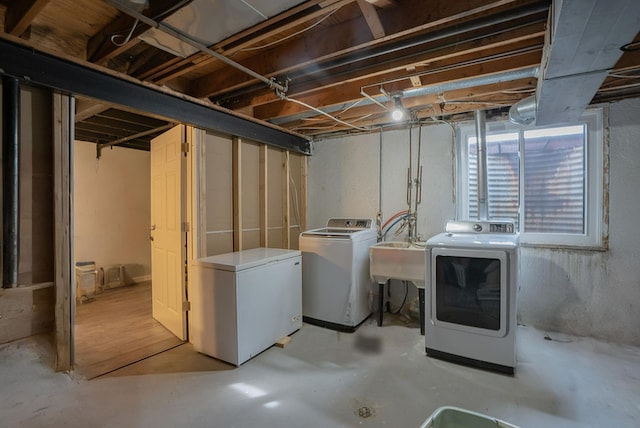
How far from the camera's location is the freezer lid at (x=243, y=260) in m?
2.43

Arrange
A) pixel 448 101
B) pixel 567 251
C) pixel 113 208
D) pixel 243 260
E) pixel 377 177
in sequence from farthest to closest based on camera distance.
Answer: pixel 113 208, pixel 377 177, pixel 567 251, pixel 448 101, pixel 243 260

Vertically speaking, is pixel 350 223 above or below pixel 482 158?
below

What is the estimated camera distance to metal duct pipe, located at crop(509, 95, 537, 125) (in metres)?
2.39

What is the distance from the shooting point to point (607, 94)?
2707mm

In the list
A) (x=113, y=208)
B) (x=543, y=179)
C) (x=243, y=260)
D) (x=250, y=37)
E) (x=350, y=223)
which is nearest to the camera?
(x=250, y=37)

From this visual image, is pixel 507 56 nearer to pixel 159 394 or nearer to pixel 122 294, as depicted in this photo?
pixel 159 394

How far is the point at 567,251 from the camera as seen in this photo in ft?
9.64

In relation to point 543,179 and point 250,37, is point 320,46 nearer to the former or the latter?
point 250,37

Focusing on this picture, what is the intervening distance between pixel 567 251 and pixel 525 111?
149 cm

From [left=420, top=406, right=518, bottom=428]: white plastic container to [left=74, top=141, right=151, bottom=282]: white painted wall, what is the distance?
526 centimetres

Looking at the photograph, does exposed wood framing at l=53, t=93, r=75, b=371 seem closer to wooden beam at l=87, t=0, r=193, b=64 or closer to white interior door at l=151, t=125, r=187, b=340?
wooden beam at l=87, t=0, r=193, b=64

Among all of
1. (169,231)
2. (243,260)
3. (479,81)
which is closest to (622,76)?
(479,81)

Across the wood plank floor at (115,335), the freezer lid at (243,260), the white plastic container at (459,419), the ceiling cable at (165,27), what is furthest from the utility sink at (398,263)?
the ceiling cable at (165,27)

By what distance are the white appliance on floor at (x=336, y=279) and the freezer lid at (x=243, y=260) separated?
0.92ft
